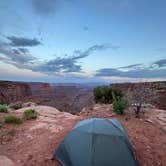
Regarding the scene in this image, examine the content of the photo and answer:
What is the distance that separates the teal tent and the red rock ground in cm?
39

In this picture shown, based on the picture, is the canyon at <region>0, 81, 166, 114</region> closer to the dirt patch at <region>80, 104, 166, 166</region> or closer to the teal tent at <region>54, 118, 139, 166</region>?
the dirt patch at <region>80, 104, 166, 166</region>

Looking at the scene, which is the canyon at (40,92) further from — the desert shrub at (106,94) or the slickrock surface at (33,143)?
the slickrock surface at (33,143)

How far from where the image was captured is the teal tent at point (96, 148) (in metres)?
3.06

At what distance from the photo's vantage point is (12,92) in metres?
20.5

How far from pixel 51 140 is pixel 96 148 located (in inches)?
70.2

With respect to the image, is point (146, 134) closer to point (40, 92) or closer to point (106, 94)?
point (106, 94)

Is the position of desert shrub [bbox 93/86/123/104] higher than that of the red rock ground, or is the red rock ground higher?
desert shrub [bbox 93/86/123/104]

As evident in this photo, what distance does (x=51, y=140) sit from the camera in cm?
450

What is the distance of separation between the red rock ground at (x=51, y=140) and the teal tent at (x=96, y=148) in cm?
39

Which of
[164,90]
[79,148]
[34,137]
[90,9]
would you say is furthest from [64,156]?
[164,90]

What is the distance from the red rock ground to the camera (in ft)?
11.8

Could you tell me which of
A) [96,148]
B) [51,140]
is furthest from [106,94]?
[96,148]

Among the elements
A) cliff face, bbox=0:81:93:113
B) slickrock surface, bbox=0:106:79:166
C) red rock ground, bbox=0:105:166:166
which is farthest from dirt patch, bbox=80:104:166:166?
cliff face, bbox=0:81:93:113

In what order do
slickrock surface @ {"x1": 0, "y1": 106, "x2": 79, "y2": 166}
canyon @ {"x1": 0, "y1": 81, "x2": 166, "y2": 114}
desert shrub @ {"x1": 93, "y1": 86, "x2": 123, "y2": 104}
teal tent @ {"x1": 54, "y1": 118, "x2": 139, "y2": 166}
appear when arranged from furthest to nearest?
canyon @ {"x1": 0, "y1": 81, "x2": 166, "y2": 114} → desert shrub @ {"x1": 93, "y1": 86, "x2": 123, "y2": 104} → slickrock surface @ {"x1": 0, "y1": 106, "x2": 79, "y2": 166} → teal tent @ {"x1": 54, "y1": 118, "x2": 139, "y2": 166}
